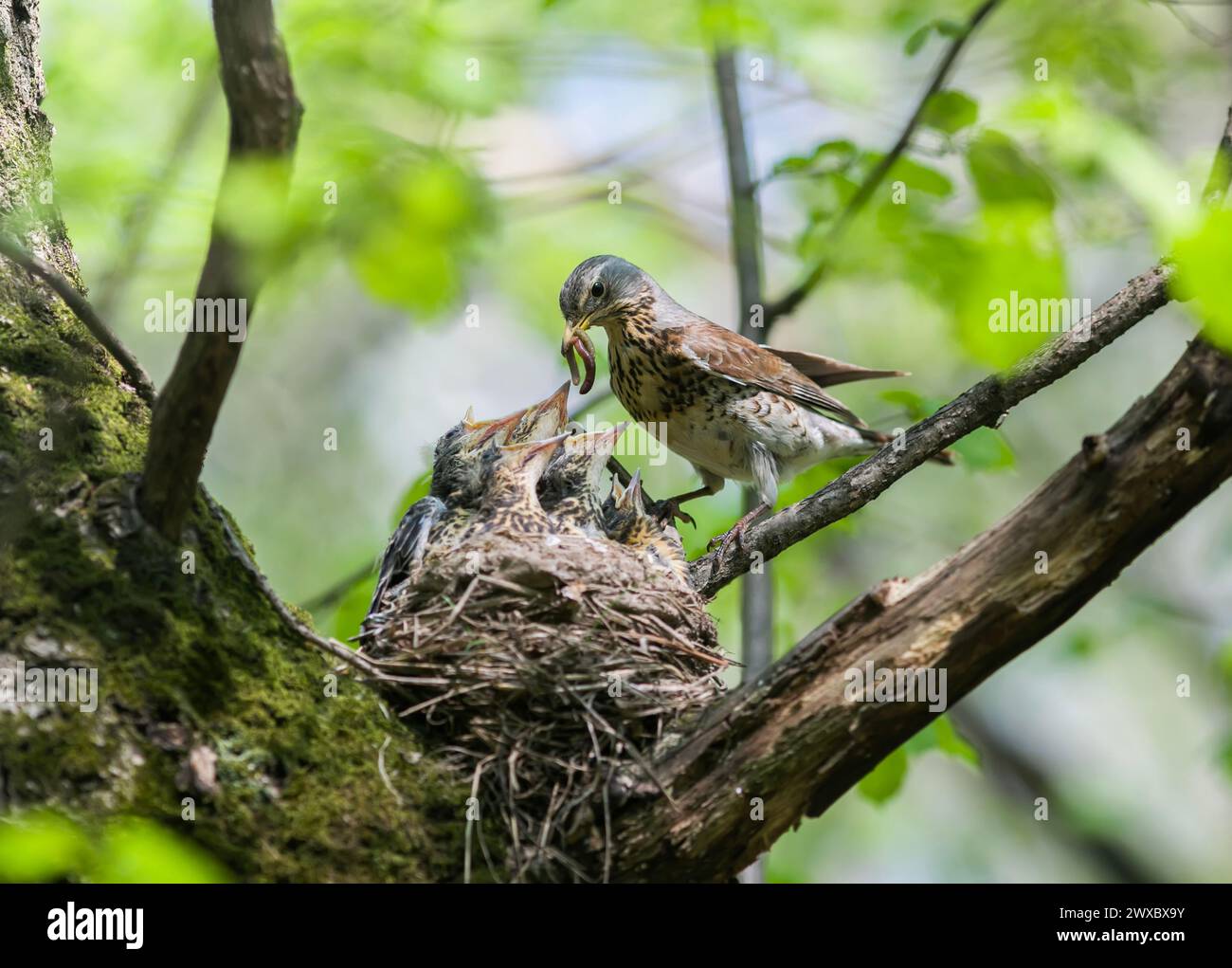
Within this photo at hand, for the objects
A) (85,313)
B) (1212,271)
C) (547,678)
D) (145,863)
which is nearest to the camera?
(145,863)

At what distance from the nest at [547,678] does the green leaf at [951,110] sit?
8.89 ft

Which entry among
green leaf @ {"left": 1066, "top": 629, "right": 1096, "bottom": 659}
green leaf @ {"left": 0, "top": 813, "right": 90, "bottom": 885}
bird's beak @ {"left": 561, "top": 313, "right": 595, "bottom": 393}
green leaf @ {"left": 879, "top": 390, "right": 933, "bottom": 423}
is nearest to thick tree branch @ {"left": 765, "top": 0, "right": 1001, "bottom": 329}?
green leaf @ {"left": 879, "top": 390, "right": 933, "bottom": 423}

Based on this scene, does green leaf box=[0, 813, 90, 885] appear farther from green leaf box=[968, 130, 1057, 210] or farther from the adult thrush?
green leaf box=[968, 130, 1057, 210]

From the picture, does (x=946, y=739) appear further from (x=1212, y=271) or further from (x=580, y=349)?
(x=1212, y=271)

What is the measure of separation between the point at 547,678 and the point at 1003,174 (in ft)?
11.3

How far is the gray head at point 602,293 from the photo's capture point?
→ 603 cm

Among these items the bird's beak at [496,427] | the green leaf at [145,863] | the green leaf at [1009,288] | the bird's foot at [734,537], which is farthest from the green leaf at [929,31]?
the green leaf at [145,863]

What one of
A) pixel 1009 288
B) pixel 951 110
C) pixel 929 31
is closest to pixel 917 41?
pixel 929 31

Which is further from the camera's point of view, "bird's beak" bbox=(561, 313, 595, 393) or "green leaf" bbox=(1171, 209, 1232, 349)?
"bird's beak" bbox=(561, 313, 595, 393)

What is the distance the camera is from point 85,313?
3.12 meters

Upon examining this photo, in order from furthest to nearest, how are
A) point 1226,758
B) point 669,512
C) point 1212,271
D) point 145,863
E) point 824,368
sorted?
point 1226,758
point 824,368
point 669,512
point 1212,271
point 145,863

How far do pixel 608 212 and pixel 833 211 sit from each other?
573 cm

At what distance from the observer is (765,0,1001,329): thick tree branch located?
5449 mm

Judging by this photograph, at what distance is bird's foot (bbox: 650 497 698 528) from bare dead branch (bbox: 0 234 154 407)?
257cm
